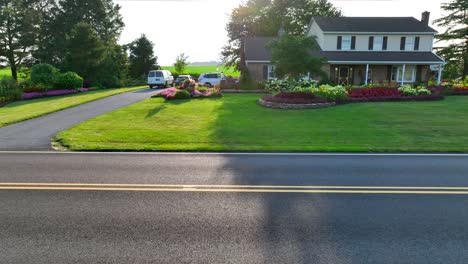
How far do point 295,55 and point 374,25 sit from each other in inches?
802

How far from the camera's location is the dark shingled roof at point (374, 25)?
33.8 m

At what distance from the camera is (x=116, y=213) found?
16.9 feet

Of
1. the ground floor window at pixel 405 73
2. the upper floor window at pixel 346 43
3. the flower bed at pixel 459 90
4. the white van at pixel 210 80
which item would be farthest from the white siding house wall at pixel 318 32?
the flower bed at pixel 459 90

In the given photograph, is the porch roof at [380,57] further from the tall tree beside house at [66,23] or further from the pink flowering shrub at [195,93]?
the tall tree beside house at [66,23]

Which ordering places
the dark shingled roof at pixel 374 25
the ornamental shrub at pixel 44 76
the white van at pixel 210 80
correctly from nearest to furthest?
the ornamental shrub at pixel 44 76, the dark shingled roof at pixel 374 25, the white van at pixel 210 80

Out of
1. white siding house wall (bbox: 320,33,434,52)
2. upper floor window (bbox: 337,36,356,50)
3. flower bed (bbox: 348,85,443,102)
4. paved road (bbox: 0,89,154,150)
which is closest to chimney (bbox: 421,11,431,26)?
white siding house wall (bbox: 320,33,434,52)

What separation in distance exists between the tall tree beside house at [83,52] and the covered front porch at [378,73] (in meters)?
25.8

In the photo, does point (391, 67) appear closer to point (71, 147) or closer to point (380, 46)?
point (380, 46)

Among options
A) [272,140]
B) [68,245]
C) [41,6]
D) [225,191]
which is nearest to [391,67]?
[272,140]

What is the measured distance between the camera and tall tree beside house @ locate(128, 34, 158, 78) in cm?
4788

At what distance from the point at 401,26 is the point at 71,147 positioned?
35598 mm

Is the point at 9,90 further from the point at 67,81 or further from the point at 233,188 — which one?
the point at 233,188

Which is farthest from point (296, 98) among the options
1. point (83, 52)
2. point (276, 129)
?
point (83, 52)

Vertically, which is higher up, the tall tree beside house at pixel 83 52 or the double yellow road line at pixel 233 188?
the tall tree beside house at pixel 83 52
